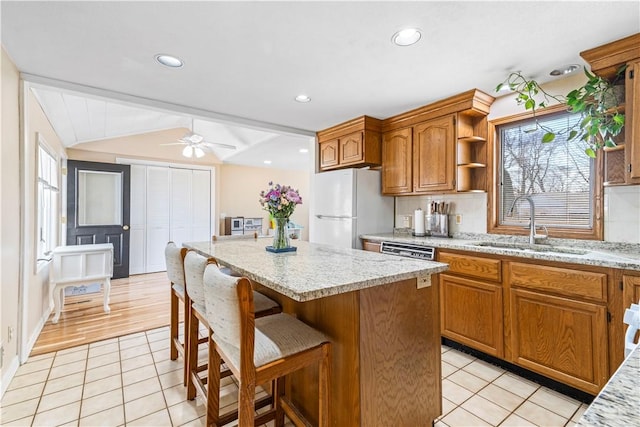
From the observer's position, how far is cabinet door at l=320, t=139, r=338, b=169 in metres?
3.83

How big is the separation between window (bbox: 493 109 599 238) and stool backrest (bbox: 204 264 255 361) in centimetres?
246


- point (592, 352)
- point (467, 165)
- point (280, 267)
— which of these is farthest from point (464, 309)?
point (280, 267)

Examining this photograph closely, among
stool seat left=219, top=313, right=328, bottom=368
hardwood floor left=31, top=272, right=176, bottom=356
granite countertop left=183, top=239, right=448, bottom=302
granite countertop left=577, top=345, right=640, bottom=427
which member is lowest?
hardwood floor left=31, top=272, right=176, bottom=356

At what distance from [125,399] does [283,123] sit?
9.97ft

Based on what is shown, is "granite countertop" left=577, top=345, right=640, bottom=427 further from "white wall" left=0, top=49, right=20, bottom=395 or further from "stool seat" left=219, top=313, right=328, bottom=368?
"white wall" left=0, top=49, right=20, bottom=395

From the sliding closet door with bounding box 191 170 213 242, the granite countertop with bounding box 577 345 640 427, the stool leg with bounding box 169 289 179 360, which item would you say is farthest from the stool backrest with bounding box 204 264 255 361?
the sliding closet door with bounding box 191 170 213 242

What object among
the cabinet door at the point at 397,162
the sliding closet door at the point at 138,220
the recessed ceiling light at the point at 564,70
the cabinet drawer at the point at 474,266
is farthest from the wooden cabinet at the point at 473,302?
the sliding closet door at the point at 138,220

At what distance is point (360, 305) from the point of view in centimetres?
129

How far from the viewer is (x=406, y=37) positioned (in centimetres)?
182

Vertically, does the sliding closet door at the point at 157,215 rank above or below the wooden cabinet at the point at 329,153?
below

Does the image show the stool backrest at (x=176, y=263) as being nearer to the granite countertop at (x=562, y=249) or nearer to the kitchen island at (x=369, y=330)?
the kitchen island at (x=369, y=330)

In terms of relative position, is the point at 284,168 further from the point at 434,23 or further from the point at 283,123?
the point at 434,23

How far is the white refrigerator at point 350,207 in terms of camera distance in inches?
134

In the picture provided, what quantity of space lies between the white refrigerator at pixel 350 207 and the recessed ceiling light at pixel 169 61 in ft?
6.43
